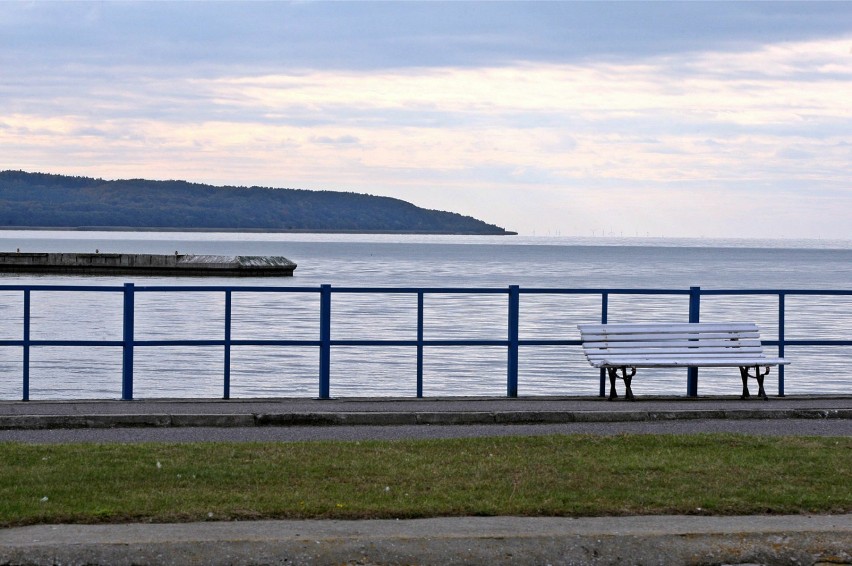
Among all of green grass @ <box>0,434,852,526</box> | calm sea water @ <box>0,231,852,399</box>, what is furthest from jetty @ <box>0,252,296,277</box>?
green grass @ <box>0,434,852,526</box>

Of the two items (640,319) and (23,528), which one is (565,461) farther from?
(640,319)

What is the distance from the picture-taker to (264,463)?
880 centimetres

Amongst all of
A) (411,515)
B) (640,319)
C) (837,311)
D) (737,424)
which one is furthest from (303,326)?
(411,515)

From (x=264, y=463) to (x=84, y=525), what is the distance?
203 cm

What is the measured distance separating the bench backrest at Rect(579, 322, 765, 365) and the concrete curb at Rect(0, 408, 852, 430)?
1379mm

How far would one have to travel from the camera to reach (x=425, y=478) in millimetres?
8336

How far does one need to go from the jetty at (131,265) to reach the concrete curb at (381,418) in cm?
8018

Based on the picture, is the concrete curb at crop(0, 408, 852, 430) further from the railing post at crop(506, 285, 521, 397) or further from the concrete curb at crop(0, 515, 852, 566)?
the concrete curb at crop(0, 515, 852, 566)

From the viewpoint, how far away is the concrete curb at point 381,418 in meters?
11.1

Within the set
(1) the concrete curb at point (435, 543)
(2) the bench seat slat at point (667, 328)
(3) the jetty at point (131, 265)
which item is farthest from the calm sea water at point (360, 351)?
(3) the jetty at point (131, 265)

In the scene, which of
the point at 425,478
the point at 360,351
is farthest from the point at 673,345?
the point at 360,351

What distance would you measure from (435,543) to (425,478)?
169cm

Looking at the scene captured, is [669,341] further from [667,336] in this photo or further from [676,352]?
[676,352]

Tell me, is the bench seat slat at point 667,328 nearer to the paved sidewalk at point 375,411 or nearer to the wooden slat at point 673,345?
the wooden slat at point 673,345
